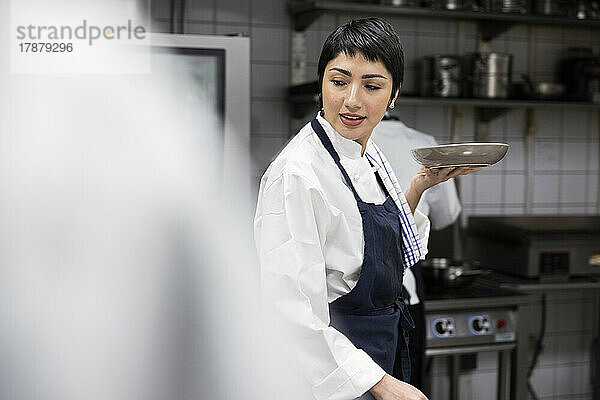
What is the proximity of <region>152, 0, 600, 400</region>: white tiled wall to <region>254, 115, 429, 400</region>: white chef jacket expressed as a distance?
5.59ft

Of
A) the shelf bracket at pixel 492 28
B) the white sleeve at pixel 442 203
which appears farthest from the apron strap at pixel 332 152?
the shelf bracket at pixel 492 28

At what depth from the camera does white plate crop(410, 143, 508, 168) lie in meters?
1.42

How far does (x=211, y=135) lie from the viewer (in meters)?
2.16

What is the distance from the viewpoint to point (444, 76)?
3.03 meters

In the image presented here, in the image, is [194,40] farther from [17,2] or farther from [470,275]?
[470,275]

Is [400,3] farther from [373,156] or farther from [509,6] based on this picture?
[373,156]

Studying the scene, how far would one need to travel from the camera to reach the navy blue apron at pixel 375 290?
143 centimetres

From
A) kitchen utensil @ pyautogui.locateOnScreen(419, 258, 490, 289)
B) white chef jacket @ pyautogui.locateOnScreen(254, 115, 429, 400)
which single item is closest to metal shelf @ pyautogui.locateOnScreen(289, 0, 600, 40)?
kitchen utensil @ pyautogui.locateOnScreen(419, 258, 490, 289)

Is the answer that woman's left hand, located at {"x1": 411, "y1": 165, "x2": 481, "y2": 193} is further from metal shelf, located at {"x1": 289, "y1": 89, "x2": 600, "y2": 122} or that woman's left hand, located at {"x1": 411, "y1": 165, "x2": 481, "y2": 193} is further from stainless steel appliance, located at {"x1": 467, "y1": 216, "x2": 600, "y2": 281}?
stainless steel appliance, located at {"x1": 467, "y1": 216, "x2": 600, "y2": 281}

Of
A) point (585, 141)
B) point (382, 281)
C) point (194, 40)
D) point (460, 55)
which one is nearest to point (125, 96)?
point (194, 40)

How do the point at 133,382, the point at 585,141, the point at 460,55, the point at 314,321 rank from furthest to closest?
the point at 585,141
the point at 460,55
the point at 133,382
the point at 314,321

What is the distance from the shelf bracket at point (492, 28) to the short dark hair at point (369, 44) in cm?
196

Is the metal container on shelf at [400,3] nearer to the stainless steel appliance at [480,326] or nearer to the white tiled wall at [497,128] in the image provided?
the white tiled wall at [497,128]

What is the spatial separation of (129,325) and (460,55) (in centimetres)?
186
